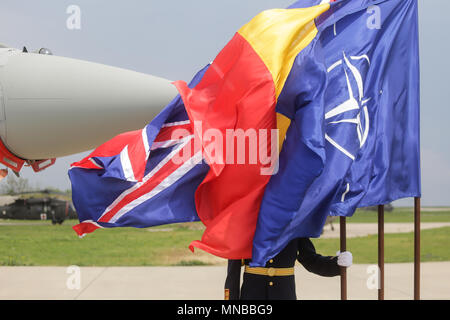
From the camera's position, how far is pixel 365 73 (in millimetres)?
2385

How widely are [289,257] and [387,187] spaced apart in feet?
2.42

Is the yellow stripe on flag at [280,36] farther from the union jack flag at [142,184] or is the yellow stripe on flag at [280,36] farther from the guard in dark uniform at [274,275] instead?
the guard in dark uniform at [274,275]

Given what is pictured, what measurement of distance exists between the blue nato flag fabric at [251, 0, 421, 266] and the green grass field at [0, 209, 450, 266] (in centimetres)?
554

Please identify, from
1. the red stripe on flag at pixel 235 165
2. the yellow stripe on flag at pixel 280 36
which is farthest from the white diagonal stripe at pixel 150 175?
the yellow stripe on flag at pixel 280 36

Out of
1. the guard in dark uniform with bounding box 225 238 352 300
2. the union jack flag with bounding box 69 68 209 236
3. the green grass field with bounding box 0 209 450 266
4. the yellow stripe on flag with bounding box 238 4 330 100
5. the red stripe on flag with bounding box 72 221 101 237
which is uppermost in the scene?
the yellow stripe on flag with bounding box 238 4 330 100

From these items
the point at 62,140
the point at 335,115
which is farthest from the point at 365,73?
the point at 62,140

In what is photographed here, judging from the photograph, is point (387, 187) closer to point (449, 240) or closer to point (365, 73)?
point (365, 73)

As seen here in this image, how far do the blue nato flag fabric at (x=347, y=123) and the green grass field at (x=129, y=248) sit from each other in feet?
18.2

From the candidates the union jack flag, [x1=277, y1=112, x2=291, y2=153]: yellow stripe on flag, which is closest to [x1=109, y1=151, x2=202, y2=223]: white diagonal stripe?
the union jack flag

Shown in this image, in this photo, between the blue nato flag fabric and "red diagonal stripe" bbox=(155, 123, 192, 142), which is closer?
the blue nato flag fabric

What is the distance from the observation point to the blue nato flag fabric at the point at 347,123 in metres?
1.81

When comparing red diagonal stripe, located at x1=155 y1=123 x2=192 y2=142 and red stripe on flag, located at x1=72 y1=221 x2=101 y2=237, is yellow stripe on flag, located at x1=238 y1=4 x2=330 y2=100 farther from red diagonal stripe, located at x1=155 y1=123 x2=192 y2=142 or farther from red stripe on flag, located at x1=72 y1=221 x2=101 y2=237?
red stripe on flag, located at x1=72 y1=221 x2=101 y2=237

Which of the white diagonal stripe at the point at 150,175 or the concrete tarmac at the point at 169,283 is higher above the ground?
the white diagonal stripe at the point at 150,175

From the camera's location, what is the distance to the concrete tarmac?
5.37m
